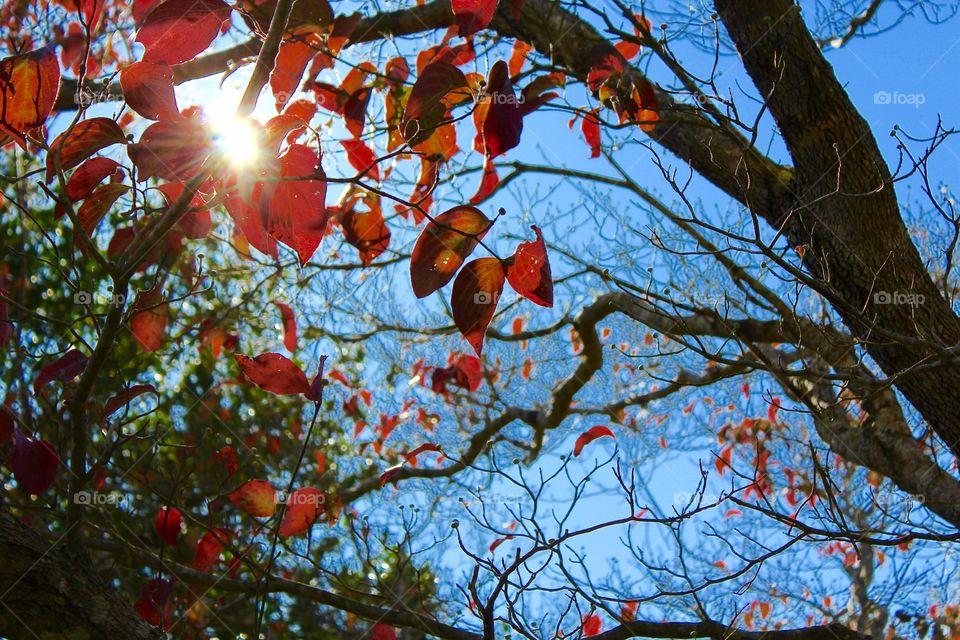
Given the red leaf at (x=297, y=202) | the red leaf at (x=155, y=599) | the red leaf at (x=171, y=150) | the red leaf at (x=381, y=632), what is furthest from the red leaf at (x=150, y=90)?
the red leaf at (x=381, y=632)

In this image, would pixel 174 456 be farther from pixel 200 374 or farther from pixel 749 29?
pixel 749 29

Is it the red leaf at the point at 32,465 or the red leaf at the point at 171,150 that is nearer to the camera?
the red leaf at the point at 171,150

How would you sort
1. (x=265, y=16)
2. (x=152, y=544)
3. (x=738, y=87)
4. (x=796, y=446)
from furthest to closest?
1. (x=796, y=446)
2. (x=152, y=544)
3. (x=738, y=87)
4. (x=265, y=16)

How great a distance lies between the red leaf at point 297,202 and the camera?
964 mm

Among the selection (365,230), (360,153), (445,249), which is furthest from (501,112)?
(365,230)

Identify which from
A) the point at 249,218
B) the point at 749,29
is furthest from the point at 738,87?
the point at 249,218

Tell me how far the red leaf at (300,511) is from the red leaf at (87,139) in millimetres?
862

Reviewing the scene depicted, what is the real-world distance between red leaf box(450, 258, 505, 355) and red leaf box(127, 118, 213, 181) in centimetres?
37

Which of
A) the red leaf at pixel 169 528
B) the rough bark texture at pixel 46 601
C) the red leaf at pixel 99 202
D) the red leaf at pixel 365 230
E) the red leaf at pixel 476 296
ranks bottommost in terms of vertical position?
the rough bark texture at pixel 46 601

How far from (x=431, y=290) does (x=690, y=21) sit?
1.56 meters

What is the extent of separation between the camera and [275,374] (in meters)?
1.24

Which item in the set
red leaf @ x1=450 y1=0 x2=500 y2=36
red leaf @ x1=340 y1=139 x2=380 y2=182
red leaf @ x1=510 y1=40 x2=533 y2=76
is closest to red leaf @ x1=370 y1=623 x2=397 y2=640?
→ red leaf @ x1=340 y1=139 x2=380 y2=182

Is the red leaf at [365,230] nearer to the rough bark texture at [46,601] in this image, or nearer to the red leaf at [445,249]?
the red leaf at [445,249]

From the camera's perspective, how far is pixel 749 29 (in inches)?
67.3
